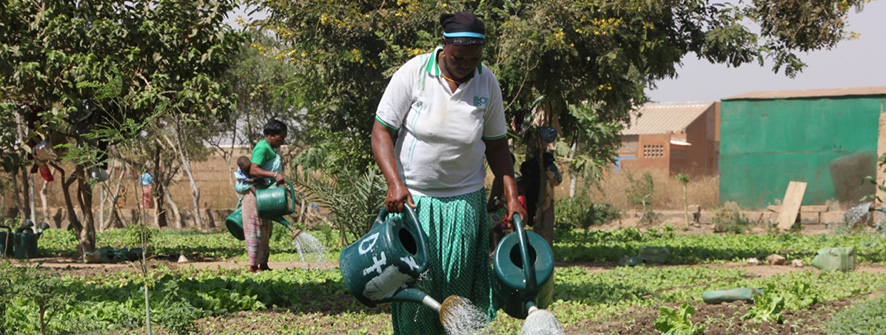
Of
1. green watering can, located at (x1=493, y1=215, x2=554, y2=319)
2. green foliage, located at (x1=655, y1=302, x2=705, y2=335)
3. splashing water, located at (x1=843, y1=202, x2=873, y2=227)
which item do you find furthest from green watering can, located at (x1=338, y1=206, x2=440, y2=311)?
splashing water, located at (x1=843, y1=202, x2=873, y2=227)

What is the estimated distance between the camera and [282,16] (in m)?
13.6

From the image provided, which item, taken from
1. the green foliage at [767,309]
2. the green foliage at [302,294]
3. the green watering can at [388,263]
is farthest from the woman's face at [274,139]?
the green watering can at [388,263]

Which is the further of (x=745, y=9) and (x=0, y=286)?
(x=745, y=9)

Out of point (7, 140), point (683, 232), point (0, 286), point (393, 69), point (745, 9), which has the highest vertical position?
point (745, 9)

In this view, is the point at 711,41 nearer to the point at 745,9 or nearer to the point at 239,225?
the point at 745,9

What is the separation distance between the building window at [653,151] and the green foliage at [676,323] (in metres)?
34.6

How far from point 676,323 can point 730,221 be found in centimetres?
1400

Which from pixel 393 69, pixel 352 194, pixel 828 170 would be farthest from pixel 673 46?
pixel 828 170

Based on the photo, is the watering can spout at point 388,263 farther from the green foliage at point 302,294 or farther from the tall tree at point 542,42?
the tall tree at point 542,42

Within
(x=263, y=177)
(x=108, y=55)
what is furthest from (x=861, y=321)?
(x=108, y=55)

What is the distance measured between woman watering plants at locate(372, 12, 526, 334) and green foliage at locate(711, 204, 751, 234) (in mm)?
15503

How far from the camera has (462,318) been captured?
12.8 feet

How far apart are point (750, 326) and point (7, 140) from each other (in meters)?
8.03

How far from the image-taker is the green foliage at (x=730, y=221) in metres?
18.7
